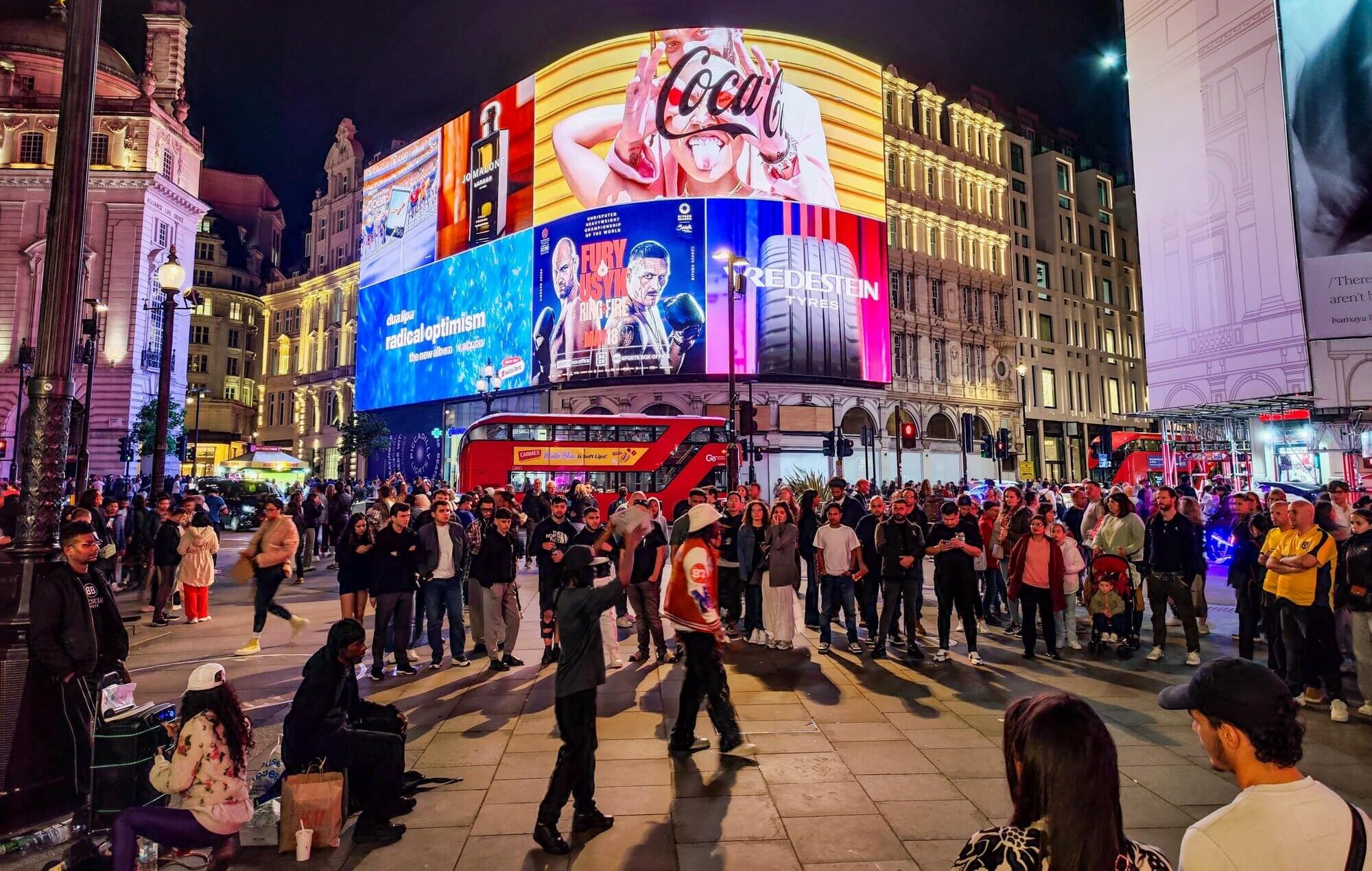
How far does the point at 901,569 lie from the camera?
346 inches

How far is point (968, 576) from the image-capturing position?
8.56 metres

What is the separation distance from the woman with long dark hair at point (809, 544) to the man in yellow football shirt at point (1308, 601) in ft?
17.6

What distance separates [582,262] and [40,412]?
3294 cm

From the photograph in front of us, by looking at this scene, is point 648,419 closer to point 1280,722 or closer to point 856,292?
point 856,292

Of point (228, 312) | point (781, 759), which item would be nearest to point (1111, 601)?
point (781, 759)

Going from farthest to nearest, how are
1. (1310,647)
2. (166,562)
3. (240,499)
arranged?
(240,499)
(166,562)
(1310,647)

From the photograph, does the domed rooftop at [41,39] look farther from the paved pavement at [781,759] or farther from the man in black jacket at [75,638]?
the man in black jacket at [75,638]

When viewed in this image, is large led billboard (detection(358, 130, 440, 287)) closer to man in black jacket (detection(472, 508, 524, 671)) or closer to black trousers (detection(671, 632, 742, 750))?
man in black jacket (detection(472, 508, 524, 671))

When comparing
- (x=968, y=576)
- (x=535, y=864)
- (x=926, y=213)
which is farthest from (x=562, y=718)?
(x=926, y=213)

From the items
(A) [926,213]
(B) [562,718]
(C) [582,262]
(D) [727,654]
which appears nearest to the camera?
(B) [562,718]

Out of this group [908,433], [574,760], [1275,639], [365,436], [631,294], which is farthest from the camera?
[365,436]

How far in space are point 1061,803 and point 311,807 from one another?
4.12m

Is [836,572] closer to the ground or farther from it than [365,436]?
closer to the ground

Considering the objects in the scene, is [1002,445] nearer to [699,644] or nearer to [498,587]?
[498,587]
